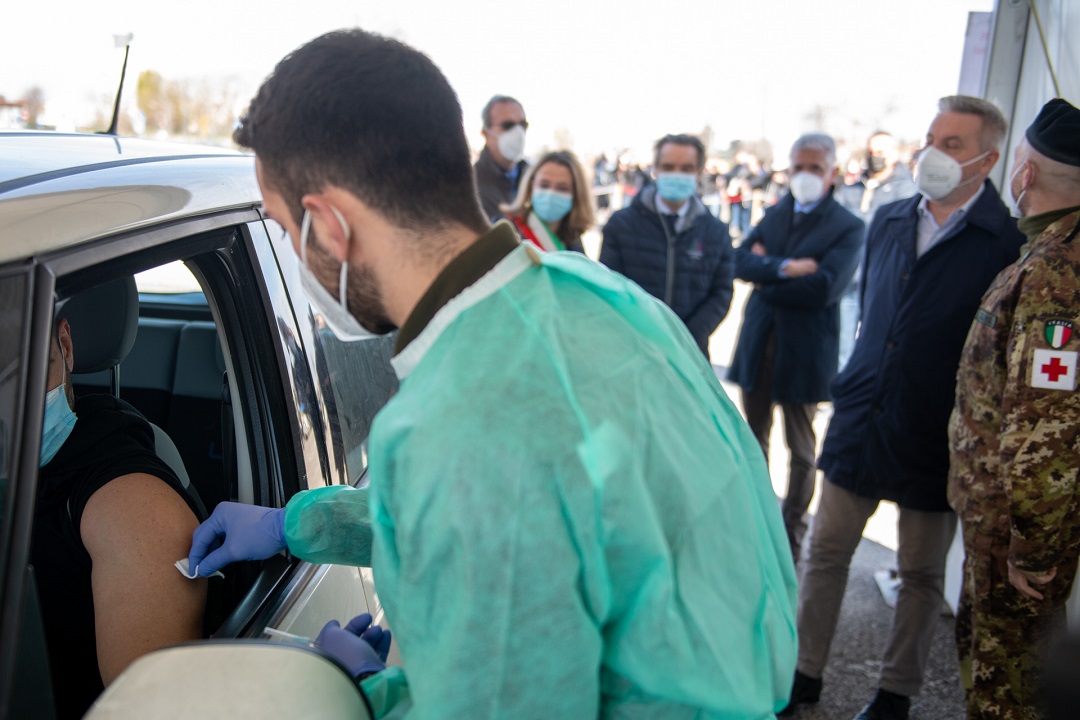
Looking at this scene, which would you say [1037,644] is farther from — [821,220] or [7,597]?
[7,597]

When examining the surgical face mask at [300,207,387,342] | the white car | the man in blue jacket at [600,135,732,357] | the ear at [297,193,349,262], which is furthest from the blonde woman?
the ear at [297,193,349,262]

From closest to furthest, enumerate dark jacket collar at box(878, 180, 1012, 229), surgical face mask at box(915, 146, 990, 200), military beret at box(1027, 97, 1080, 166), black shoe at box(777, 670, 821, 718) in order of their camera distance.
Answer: military beret at box(1027, 97, 1080, 166), dark jacket collar at box(878, 180, 1012, 229), surgical face mask at box(915, 146, 990, 200), black shoe at box(777, 670, 821, 718)

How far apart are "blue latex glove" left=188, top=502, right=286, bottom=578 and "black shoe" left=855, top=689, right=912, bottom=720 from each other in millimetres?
2455

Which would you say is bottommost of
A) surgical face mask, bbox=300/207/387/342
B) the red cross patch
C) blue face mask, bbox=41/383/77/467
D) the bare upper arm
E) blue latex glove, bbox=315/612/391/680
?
blue latex glove, bbox=315/612/391/680

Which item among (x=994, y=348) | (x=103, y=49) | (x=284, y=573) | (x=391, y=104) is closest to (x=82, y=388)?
(x=103, y=49)

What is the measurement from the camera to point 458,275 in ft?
3.49

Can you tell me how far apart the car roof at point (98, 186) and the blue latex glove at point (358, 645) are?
74cm

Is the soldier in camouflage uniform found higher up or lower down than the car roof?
lower down

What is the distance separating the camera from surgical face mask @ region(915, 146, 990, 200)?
305cm

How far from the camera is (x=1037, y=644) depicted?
8.41 ft

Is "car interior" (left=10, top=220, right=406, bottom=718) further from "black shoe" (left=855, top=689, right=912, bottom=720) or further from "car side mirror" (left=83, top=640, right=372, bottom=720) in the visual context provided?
"black shoe" (left=855, top=689, right=912, bottom=720)

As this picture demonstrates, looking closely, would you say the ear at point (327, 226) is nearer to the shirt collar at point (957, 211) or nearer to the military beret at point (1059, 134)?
the military beret at point (1059, 134)

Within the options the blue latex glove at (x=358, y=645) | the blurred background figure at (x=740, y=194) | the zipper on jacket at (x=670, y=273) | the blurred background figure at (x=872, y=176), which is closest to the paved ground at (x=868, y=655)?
the zipper on jacket at (x=670, y=273)

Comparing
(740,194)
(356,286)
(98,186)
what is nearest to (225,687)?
(356,286)
